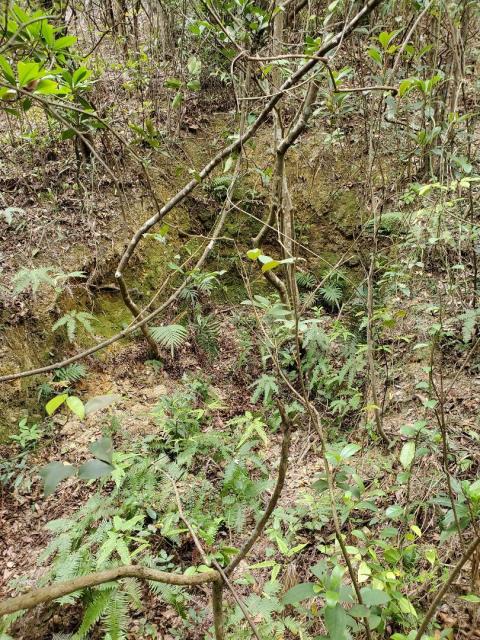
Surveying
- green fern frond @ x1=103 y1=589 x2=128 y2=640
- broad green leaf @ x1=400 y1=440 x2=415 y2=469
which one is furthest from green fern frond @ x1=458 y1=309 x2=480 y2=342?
green fern frond @ x1=103 y1=589 x2=128 y2=640

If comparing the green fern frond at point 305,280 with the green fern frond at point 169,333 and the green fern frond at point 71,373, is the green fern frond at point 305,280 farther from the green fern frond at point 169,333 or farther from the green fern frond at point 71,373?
the green fern frond at point 71,373

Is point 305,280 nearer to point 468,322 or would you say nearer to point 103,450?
point 468,322

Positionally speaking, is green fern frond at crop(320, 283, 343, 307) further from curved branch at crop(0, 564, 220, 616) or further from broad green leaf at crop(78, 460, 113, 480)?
broad green leaf at crop(78, 460, 113, 480)

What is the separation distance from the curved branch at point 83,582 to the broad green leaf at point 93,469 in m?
0.22

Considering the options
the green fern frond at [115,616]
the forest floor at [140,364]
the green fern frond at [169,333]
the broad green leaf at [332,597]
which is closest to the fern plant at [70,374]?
the forest floor at [140,364]

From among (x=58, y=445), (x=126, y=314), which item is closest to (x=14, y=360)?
(x=58, y=445)

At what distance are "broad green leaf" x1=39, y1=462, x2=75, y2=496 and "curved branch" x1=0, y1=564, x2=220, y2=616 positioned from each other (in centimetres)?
19

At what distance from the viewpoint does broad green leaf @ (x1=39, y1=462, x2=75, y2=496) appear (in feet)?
3.05

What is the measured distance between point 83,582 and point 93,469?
0.83ft

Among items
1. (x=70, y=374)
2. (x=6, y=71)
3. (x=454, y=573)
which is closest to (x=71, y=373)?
(x=70, y=374)

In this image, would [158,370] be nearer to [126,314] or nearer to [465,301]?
[126,314]

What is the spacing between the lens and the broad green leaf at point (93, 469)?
0.96 metres

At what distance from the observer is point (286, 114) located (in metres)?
6.55

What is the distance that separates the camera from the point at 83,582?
96cm
